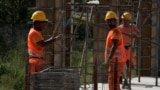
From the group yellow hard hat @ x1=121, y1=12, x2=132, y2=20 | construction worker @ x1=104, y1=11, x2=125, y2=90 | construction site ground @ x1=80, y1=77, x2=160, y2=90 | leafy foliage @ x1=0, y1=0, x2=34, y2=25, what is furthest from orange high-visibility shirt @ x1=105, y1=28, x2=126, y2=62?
leafy foliage @ x1=0, y1=0, x2=34, y2=25

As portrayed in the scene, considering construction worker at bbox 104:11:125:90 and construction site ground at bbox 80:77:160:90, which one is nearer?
construction worker at bbox 104:11:125:90

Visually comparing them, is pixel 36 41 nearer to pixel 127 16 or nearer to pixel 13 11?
pixel 127 16

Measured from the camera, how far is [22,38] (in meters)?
25.2

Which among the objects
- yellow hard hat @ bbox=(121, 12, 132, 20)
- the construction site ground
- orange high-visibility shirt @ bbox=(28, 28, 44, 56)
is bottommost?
the construction site ground

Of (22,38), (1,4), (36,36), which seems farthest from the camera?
(1,4)

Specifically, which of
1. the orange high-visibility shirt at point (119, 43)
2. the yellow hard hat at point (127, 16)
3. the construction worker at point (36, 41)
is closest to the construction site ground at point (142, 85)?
Answer: the yellow hard hat at point (127, 16)

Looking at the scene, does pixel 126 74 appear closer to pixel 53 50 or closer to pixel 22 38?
pixel 53 50

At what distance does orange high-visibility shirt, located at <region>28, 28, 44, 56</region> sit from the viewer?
332 inches

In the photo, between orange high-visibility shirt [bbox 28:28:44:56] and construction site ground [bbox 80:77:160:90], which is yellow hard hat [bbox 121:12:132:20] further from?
orange high-visibility shirt [bbox 28:28:44:56]

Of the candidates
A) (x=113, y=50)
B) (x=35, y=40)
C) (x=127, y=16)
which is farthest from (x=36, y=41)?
(x=127, y=16)

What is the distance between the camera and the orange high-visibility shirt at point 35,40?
27.6ft

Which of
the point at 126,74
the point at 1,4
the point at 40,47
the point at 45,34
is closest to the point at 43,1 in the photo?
the point at 45,34

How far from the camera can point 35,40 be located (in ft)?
27.7

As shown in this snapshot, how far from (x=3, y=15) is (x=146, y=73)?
15.7 m
